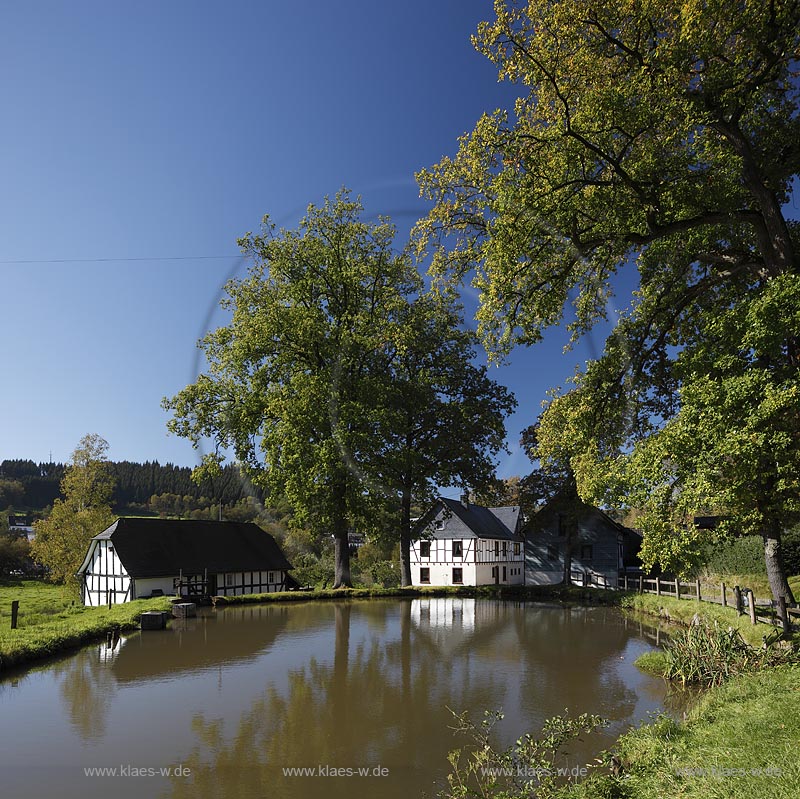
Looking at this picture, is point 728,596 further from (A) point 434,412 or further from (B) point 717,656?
(A) point 434,412

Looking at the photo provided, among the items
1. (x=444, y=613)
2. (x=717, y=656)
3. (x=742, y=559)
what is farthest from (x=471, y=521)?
(x=717, y=656)

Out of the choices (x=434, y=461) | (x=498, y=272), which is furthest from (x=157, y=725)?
(x=434, y=461)

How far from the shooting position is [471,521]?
144 feet

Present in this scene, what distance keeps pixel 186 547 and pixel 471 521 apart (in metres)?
21.0

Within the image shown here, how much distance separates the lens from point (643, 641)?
58.2ft

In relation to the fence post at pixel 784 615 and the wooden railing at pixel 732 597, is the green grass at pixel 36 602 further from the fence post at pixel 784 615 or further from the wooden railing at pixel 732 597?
the wooden railing at pixel 732 597

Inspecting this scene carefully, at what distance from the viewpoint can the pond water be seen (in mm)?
7355

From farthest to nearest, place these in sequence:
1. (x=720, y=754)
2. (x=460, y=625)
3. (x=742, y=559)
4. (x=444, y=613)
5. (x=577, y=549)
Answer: (x=577, y=549) < (x=742, y=559) < (x=444, y=613) < (x=460, y=625) < (x=720, y=754)

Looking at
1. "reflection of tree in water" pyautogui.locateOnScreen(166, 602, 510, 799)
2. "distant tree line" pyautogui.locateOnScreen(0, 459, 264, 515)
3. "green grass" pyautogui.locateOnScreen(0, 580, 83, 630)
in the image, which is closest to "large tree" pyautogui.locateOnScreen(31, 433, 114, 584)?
"green grass" pyautogui.locateOnScreen(0, 580, 83, 630)

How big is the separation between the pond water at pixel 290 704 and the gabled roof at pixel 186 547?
1013 cm

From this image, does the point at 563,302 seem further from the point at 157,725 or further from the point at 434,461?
the point at 434,461

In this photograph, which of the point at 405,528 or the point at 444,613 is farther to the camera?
the point at 405,528

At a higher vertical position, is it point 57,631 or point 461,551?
point 461,551

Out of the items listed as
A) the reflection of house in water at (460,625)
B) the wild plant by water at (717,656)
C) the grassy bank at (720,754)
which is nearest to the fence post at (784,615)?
the wild plant by water at (717,656)
